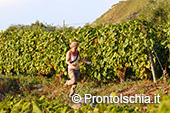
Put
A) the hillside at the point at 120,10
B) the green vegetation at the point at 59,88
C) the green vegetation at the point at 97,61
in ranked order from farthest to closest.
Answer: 1. the hillside at the point at 120,10
2. the green vegetation at the point at 97,61
3. the green vegetation at the point at 59,88

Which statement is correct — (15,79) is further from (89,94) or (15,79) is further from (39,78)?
(89,94)

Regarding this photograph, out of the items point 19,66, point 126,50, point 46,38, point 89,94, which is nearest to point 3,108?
point 89,94

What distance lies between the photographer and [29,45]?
996 cm

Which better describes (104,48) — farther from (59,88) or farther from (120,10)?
(120,10)

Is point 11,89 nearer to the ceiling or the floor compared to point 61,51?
nearer to the floor

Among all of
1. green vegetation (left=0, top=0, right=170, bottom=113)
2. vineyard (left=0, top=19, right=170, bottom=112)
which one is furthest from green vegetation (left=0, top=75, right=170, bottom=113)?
vineyard (left=0, top=19, right=170, bottom=112)

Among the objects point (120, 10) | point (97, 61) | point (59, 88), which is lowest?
point (59, 88)

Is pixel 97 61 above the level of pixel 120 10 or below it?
below

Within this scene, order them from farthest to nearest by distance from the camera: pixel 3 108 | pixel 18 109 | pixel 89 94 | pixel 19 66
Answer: pixel 19 66 < pixel 89 94 < pixel 3 108 < pixel 18 109

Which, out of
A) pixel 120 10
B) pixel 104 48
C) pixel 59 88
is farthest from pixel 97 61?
pixel 120 10

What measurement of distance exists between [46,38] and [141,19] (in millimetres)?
4024

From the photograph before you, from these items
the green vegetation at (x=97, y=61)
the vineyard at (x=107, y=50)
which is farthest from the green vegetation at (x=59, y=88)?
the vineyard at (x=107, y=50)

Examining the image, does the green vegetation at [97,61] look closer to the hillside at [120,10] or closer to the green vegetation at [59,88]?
the green vegetation at [59,88]

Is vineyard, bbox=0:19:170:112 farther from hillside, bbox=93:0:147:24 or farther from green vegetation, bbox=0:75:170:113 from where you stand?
hillside, bbox=93:0:147:24
